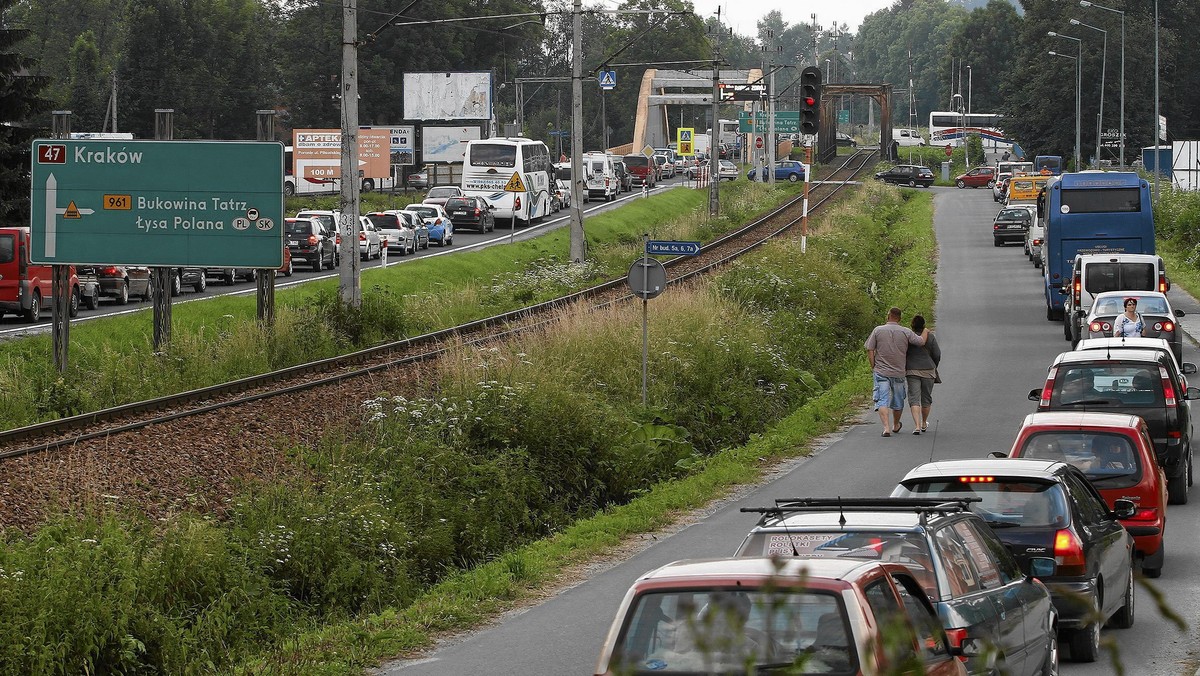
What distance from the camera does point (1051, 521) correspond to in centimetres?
1004

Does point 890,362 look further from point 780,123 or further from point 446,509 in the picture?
point 780,123

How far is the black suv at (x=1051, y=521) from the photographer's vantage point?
387 inches

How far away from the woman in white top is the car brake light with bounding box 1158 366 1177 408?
7.20 metres

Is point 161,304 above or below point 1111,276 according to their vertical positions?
below

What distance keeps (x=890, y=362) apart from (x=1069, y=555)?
1083cm

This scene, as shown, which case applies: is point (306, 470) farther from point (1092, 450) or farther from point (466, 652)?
point (1092, 450)

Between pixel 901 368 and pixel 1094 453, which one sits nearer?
pixel 1094 453

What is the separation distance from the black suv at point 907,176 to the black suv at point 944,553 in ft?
291

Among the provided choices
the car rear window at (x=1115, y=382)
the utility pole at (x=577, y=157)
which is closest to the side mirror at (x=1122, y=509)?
the car rear window at (x=1115, y=382)

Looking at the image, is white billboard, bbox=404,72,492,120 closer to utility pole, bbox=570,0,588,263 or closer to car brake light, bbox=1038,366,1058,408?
utility pole, bbox=570,0,588,263

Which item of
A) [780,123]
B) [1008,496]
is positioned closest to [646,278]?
[1008,496]

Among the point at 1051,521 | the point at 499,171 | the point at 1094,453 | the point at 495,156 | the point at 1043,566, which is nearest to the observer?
the point at 1043,566

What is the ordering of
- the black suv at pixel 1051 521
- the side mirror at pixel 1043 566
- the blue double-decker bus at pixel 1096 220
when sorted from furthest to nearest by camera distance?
the blue double-decker bus at pixel 1096 220
the black suv at pixel 1051 521
the side mirror at pixel 1043 566

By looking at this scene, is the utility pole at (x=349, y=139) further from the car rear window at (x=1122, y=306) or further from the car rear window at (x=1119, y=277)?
the car rear window at (x=1119, y=277)
